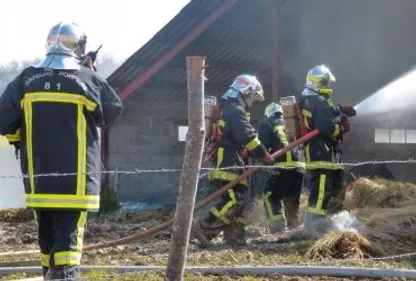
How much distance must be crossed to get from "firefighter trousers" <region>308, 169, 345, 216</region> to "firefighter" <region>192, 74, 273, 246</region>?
0.82 metres

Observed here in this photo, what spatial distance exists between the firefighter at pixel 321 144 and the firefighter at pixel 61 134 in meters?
3.75

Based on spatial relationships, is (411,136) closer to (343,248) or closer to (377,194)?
(377,194)

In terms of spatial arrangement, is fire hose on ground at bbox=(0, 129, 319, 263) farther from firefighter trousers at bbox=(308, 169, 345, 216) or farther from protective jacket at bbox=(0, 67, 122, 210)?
protective jacket at bbox=(0, 67, 122, 210)

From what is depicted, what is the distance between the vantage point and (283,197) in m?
8.75

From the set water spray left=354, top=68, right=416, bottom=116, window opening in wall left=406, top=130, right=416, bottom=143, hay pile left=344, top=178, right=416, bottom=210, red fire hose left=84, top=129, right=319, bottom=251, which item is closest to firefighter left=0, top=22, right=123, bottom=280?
red fire hose left=84, top=129, right=319, bottom=251

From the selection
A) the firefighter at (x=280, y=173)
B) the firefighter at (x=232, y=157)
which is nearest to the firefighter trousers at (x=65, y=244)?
the firefighter at (x=232, y=157)

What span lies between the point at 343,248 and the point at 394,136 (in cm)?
827

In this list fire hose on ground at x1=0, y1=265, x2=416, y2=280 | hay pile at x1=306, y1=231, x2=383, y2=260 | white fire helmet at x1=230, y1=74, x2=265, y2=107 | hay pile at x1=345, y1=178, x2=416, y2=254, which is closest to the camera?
fire hose on ground at x1=0, y1=265, x2=416, y2=280

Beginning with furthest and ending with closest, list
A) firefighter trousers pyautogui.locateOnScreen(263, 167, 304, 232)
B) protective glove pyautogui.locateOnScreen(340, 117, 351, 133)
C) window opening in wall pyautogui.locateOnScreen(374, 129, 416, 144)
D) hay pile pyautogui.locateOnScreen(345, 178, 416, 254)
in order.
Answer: window opening in wall pyautogui.locateOnScreen(374, 129, 416, 144)
firefighter trousers pyautogui.locateOnScreen(263, 167, 304, 232)
protective glove pyautogui.locateOnScreen(340, 117, 351, 133)
hay pile pyautogui.locateOnScreen(345, 178, 416, 254)

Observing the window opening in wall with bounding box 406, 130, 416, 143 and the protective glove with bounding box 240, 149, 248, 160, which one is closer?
the protective glove with bounding box 240, 149, 248, 160

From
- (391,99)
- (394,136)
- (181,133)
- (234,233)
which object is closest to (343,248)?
(234,233)

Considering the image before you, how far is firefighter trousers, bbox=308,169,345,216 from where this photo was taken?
7.88m

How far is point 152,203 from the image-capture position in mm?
12508

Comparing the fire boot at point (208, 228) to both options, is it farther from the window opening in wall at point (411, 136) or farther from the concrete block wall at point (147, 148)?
the window opening in wall at point (411, 136)
